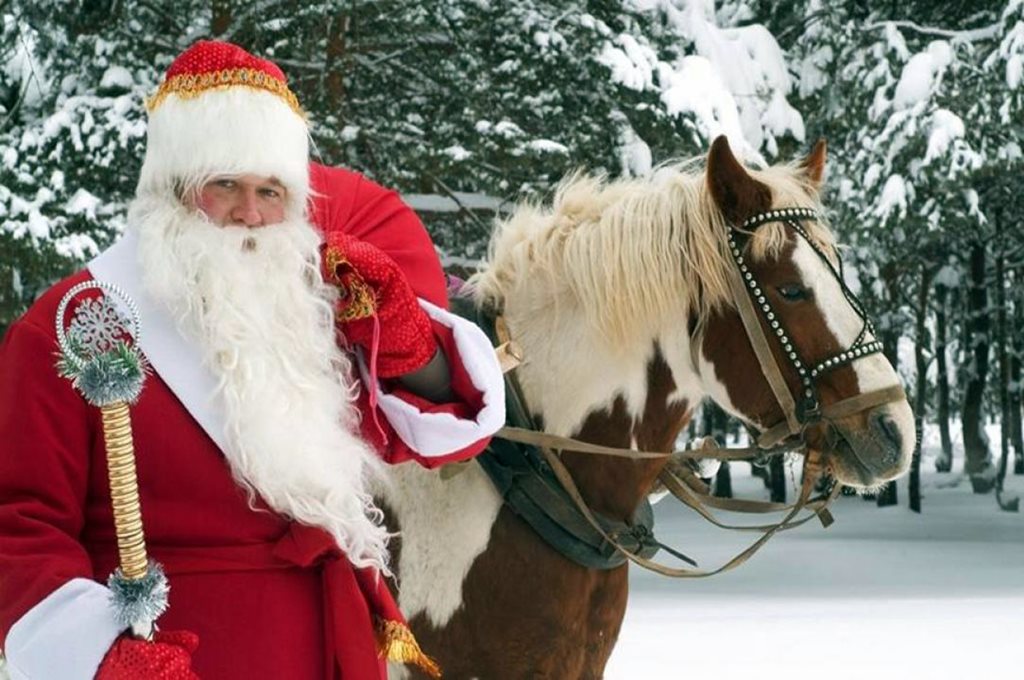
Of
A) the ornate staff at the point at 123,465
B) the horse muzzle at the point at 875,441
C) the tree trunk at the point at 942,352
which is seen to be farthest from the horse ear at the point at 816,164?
the tree trunk at the point at 942,352

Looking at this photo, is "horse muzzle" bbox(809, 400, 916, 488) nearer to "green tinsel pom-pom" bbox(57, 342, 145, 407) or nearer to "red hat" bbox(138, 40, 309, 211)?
"red hat" bbox(138, 40, 309, 211)

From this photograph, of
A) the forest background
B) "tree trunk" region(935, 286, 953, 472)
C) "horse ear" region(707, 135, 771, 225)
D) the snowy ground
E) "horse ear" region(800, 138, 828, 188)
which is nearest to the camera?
"horse ear" region(707, 135, 771, 225)

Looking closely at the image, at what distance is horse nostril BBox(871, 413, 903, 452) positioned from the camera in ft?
10.6

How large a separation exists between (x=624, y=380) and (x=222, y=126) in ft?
4.78

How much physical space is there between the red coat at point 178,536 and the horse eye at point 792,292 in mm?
1213

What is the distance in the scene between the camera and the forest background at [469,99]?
896 cm

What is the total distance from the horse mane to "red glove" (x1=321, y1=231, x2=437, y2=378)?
3.44ft

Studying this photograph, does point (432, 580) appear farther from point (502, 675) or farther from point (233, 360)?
point (233, 360)

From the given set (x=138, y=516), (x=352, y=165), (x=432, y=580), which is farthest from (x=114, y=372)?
(x=352, y=165)

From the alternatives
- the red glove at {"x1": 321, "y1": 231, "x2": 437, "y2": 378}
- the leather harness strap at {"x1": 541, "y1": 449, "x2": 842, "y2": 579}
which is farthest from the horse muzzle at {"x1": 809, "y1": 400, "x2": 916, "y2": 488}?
the red glove at {"x1": 321, "y1": 231, "x2": 437, "y2": 378}

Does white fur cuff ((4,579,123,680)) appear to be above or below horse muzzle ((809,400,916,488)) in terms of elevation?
above

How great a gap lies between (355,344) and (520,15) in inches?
A: 290

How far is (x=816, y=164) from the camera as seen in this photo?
363 cm

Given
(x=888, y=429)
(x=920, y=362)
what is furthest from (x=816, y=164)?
(x=920, y=362)
